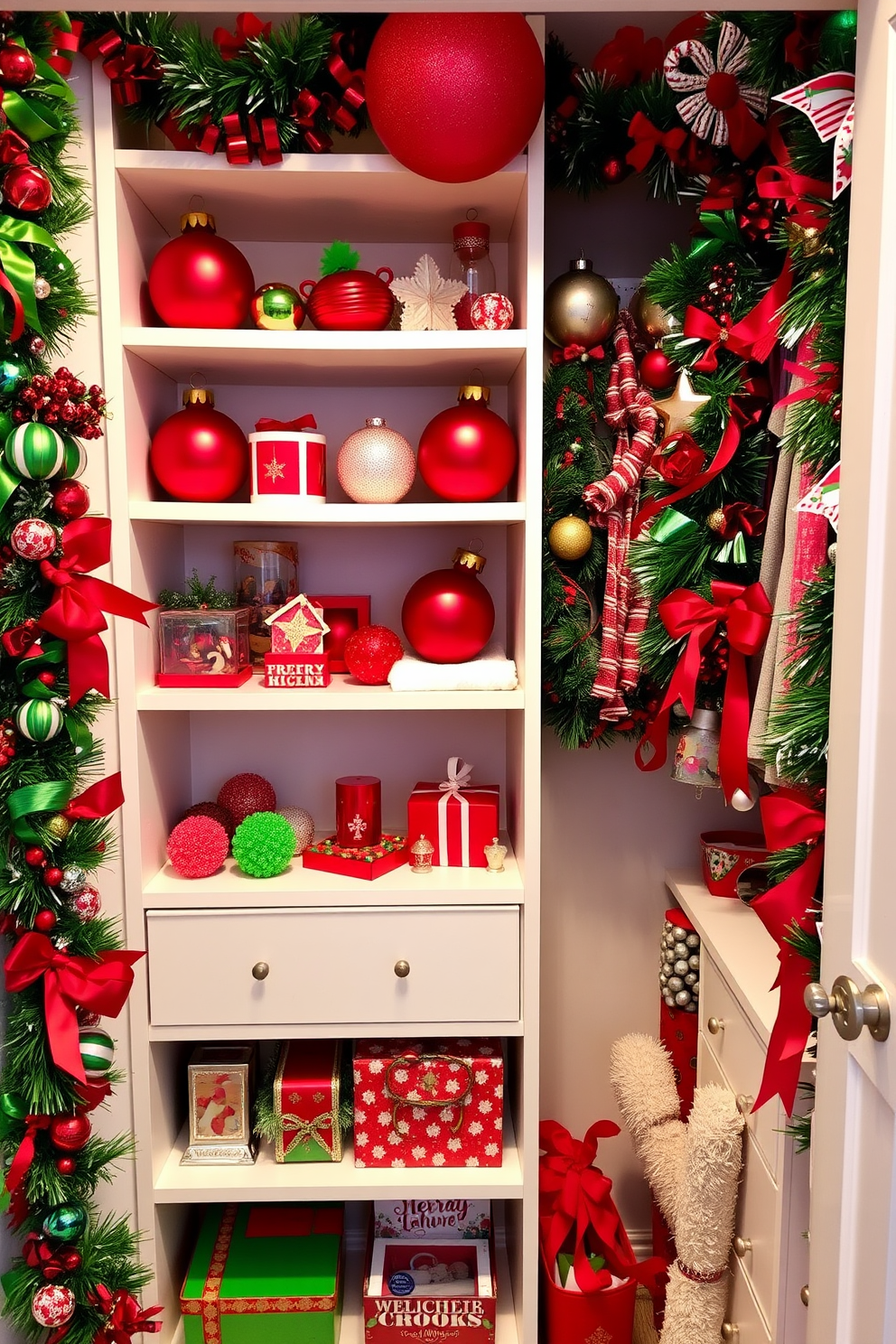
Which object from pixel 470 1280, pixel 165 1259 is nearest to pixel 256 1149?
pixel 165 1259

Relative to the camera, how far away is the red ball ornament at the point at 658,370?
1.79 meters

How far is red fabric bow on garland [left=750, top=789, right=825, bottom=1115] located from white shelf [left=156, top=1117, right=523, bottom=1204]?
0.72 meters

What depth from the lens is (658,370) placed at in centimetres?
180

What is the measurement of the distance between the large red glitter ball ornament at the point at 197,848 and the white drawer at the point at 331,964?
0.25 ft

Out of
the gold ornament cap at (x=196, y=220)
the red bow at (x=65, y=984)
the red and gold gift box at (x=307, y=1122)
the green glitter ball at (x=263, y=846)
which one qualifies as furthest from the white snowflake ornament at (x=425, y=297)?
the red and gold gift box at (x=307, y=1122)

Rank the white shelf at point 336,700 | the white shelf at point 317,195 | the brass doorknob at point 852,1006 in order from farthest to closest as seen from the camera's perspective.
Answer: the white shelf at point 336,700, the white shelf at point 317,195, the brass doorknob at point 852,1006

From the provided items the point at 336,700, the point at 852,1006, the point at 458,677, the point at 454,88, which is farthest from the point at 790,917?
the point at 454,88

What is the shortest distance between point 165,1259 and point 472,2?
1962 mm

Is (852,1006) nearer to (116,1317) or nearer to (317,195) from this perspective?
(116,1317)

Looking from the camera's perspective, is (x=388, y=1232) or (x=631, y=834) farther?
(x=631, y=834)

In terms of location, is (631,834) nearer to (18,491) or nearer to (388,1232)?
(388,1232)

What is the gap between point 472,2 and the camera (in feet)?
3.39

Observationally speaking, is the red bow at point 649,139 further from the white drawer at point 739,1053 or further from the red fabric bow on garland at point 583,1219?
the red fabric bow on garland at point 583,1219

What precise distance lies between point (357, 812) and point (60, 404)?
0.91m
